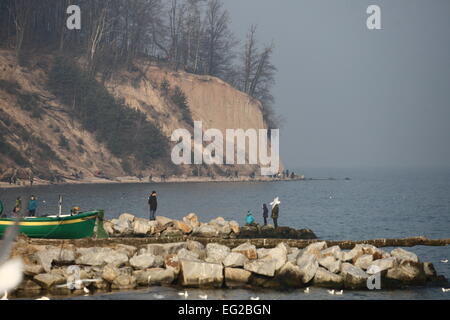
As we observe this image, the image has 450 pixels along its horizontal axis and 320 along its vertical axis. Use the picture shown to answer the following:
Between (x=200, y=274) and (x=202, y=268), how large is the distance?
0.24 metres

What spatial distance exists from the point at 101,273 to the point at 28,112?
194 feet

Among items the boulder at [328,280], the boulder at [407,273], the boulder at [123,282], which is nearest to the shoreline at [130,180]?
the boulder at [123,282]

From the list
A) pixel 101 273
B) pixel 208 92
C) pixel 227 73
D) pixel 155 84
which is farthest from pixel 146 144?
pixel 101 273

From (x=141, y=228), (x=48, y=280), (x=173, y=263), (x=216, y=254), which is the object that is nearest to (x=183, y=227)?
(x=141, y=228)

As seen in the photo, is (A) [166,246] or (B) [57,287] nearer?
(B) [57,287]

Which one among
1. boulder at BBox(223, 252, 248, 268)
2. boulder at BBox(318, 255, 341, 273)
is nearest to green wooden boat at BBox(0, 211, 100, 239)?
boulder at BBox(223, 252, 248, 268)

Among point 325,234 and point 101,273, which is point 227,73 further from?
point 101,273

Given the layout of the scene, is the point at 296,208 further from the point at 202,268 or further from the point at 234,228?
the point at 202,268

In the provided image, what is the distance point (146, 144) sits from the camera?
3784 inches

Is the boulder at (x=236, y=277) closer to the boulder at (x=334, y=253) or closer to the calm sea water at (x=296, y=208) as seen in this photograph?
the calm sea water at (x=296, y=208)

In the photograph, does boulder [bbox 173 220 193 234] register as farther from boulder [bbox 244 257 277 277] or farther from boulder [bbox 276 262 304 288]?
boulder [bbox 276 262 304 288]

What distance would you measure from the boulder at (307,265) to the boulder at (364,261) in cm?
168

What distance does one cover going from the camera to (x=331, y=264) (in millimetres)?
29438

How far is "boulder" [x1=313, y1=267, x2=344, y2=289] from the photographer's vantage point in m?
28.4
